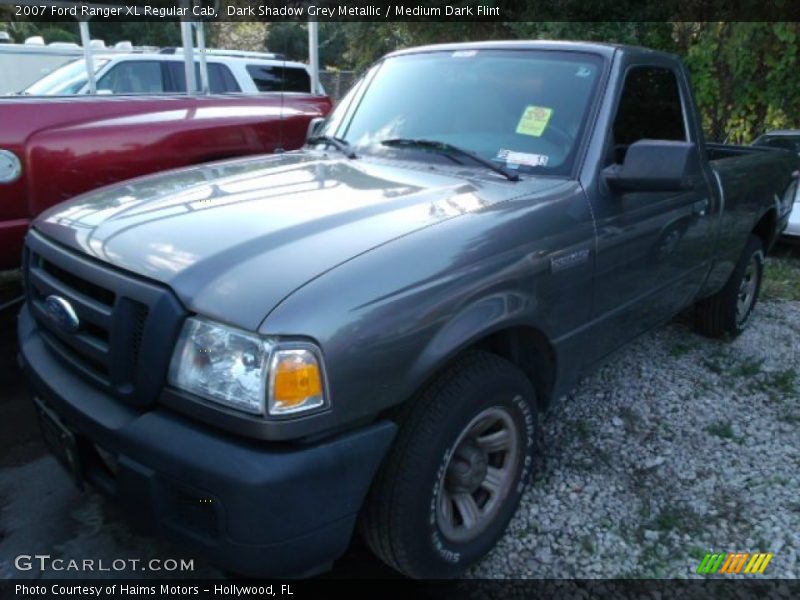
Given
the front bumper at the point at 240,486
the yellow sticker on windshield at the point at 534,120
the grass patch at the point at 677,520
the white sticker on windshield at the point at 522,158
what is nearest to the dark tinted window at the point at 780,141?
the yellow sticker on windshield at the point at 534,120

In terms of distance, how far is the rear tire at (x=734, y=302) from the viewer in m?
4.51

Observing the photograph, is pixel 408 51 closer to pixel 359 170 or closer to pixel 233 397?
pixel 359 170

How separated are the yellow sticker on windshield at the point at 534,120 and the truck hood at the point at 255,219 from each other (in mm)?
288

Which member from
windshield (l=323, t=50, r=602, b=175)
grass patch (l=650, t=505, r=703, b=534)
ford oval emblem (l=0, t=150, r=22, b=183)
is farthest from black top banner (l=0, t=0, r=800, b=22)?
grass patch (l=650, t=505, r=703, b=534)

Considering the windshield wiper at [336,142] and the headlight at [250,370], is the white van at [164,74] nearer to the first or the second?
the windshield wiper at [336,142]

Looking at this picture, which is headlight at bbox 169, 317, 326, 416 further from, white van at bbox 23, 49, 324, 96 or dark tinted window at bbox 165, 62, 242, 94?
dark tinted window at bbox 165, 62, 242, 94

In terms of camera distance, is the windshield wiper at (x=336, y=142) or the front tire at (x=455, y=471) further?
the windshield wiper at (x=336, y=142)

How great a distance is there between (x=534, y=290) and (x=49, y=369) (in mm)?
1715

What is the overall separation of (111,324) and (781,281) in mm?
6261

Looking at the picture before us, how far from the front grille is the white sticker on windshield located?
1.59 metres

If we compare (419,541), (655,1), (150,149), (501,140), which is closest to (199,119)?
(150,149)

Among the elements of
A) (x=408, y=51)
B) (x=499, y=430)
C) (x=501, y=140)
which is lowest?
(x=499, y=430)

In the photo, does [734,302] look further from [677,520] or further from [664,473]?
[677,520]

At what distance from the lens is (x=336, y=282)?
1.86m
